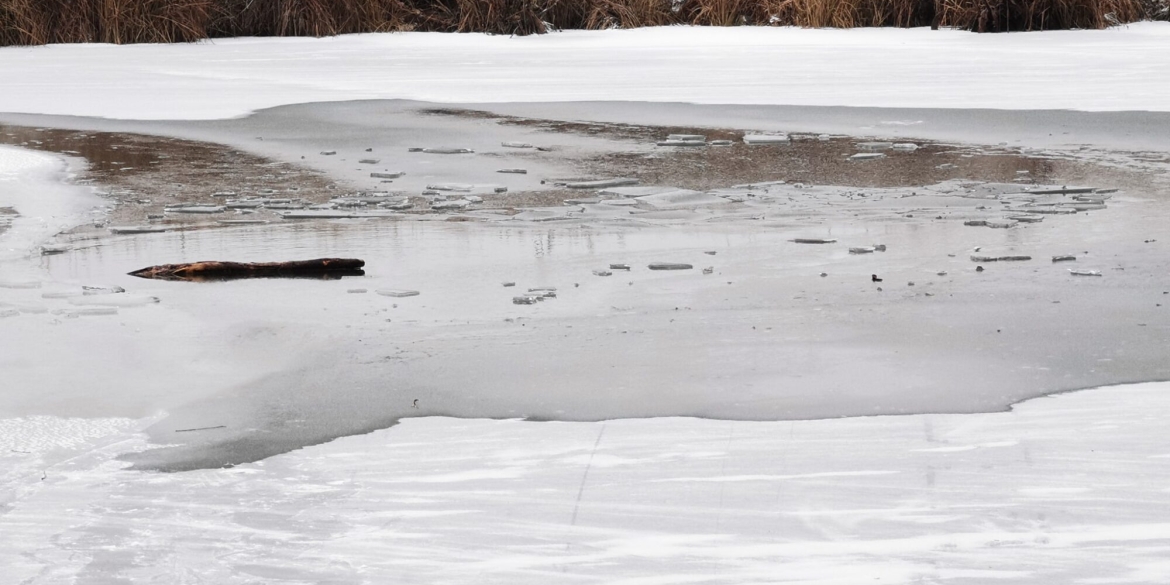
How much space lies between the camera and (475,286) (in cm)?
463

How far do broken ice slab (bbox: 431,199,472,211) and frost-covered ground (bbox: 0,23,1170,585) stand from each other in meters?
0.90

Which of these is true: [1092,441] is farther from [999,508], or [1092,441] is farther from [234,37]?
[234,37]

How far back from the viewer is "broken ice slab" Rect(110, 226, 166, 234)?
5621 mm

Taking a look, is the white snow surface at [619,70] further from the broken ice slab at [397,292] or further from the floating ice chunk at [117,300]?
the broken ice slab at [397,292]

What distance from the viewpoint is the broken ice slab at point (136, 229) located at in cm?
562

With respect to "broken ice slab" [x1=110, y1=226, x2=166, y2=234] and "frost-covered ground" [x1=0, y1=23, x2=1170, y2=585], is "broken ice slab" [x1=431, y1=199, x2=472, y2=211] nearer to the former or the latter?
"frost-covered ground" [x1=0, y1=23, x2=1170, y2=585]

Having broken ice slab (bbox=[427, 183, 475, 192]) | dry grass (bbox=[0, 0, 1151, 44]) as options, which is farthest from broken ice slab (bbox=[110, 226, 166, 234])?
dry grass (bbox=[0, 0, 1151, 44])

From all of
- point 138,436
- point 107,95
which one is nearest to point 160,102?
point 107,95

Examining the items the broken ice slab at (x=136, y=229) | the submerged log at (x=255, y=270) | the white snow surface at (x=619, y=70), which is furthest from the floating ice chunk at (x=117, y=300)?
the white snow surface at (x=619, y=70)

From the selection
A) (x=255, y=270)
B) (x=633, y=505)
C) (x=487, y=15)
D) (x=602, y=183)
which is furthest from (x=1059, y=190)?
(x=487, y=15)

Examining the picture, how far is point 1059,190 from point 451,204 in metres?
2.53

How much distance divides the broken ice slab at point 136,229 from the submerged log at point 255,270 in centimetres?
77

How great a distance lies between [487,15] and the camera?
16.4 m

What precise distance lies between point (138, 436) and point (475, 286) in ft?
5.26
